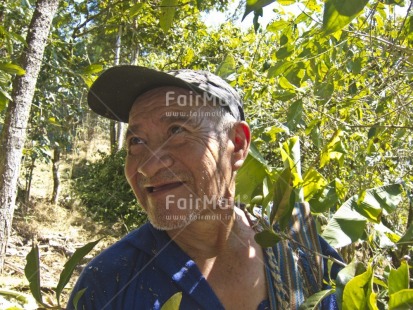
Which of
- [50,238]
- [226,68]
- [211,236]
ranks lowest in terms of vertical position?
[50,238]

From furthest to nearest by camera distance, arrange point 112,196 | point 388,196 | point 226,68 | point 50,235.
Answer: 1. point 50,235
2. point 112,196
3. point 226,68
4. point 388,196

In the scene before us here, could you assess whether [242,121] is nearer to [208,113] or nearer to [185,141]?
[208,113]

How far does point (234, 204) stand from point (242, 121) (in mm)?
299

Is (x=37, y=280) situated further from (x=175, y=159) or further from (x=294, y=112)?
(x=294, y=112)

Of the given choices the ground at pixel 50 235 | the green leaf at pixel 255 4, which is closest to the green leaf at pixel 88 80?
the green leaf at pixel 255 4

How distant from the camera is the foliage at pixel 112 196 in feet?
25.0

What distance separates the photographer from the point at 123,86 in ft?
4.99

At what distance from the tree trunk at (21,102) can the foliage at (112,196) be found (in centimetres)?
438

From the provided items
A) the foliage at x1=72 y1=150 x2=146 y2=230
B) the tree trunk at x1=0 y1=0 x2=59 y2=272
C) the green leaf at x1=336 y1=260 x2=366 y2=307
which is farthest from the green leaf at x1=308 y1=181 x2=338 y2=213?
the foliage at x1=72 y1=150 x2=146 y2=230

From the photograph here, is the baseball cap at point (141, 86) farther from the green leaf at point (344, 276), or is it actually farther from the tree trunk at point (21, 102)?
the tree trunk at point (21, 102)

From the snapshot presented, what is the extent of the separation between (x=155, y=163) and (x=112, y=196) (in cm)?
670

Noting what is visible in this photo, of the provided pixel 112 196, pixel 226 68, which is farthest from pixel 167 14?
pixel 112 196

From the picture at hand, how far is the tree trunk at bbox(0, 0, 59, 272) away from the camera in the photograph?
2.80 metres

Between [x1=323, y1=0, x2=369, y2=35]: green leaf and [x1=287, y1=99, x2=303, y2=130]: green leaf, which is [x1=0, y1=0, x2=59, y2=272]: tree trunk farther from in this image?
[x1=323, y1=0, x2=369, y2=35]: green leaf
